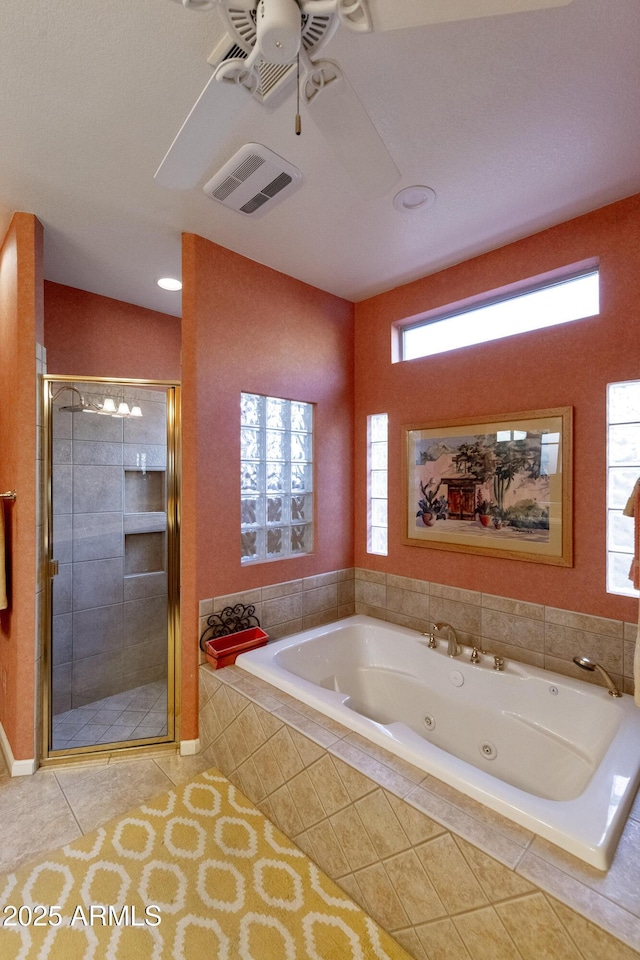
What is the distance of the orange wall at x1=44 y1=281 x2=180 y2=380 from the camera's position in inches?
112

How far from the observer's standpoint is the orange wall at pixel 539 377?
6.66ft

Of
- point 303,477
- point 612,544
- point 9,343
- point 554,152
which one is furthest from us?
point 303,477

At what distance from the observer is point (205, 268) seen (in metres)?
2.36

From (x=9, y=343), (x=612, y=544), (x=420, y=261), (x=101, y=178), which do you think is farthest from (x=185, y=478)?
(x=612, y=544)

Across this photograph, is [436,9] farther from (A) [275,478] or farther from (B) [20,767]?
(B) [20,767]

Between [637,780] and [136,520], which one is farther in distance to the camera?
[136,520]

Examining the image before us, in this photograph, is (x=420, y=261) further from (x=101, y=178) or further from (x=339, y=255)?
(x=101, y=178)

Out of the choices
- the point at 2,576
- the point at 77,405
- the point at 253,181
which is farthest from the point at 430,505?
the point at 2,576

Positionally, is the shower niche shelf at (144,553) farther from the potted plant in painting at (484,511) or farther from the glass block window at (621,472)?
the glass block window at (621,472)

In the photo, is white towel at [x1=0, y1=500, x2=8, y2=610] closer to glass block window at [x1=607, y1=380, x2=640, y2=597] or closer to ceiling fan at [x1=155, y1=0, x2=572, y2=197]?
ceiling fan at [x1=155, y1=0, x2=572, y2=197]

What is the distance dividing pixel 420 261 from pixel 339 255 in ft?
1.57

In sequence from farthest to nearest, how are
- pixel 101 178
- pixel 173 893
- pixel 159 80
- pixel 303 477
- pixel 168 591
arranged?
pixel 303 477
pixel 168 591
pixel 101 178
pixel 173 893
pixel 159 80

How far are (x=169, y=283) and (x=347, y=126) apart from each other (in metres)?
2.06

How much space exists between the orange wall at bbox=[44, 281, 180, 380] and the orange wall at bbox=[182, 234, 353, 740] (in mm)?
679
